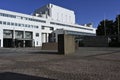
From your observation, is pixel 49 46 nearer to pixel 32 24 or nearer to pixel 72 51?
pixel 72 51

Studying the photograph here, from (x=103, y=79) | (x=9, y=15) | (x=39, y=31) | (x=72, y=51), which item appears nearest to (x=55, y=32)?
(x=39, y=31)

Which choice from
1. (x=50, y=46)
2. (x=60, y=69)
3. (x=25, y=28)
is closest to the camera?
(x=60, y=69)

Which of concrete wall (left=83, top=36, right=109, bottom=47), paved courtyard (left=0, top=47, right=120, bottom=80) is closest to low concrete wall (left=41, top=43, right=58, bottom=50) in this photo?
paved courtyard (left=0, top=47, right=120, bottom=80)

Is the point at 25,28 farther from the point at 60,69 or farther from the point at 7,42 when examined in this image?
the point at 60,69

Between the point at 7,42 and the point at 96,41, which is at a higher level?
the point at 96,41

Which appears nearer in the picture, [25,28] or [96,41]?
[96,41]

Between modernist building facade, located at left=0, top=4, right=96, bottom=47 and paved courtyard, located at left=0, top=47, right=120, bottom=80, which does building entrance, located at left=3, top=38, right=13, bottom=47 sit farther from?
paved courtyard, located at left=0, top=47, right=120, bottom=80

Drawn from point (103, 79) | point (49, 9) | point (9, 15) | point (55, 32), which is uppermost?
point (49, 9)

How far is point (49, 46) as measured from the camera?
138ft

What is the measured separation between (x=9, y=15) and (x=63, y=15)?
5309 centimetres

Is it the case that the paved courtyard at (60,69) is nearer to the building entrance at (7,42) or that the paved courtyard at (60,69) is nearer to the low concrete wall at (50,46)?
the low concrete wall at (50,46)

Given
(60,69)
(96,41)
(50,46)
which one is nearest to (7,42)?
(96,41)

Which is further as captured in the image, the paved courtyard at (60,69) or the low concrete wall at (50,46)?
the low concrete wall at (50,46)

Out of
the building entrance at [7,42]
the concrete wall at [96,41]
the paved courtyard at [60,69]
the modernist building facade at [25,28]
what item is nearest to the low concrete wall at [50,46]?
the paved courtyard at [60,69]
